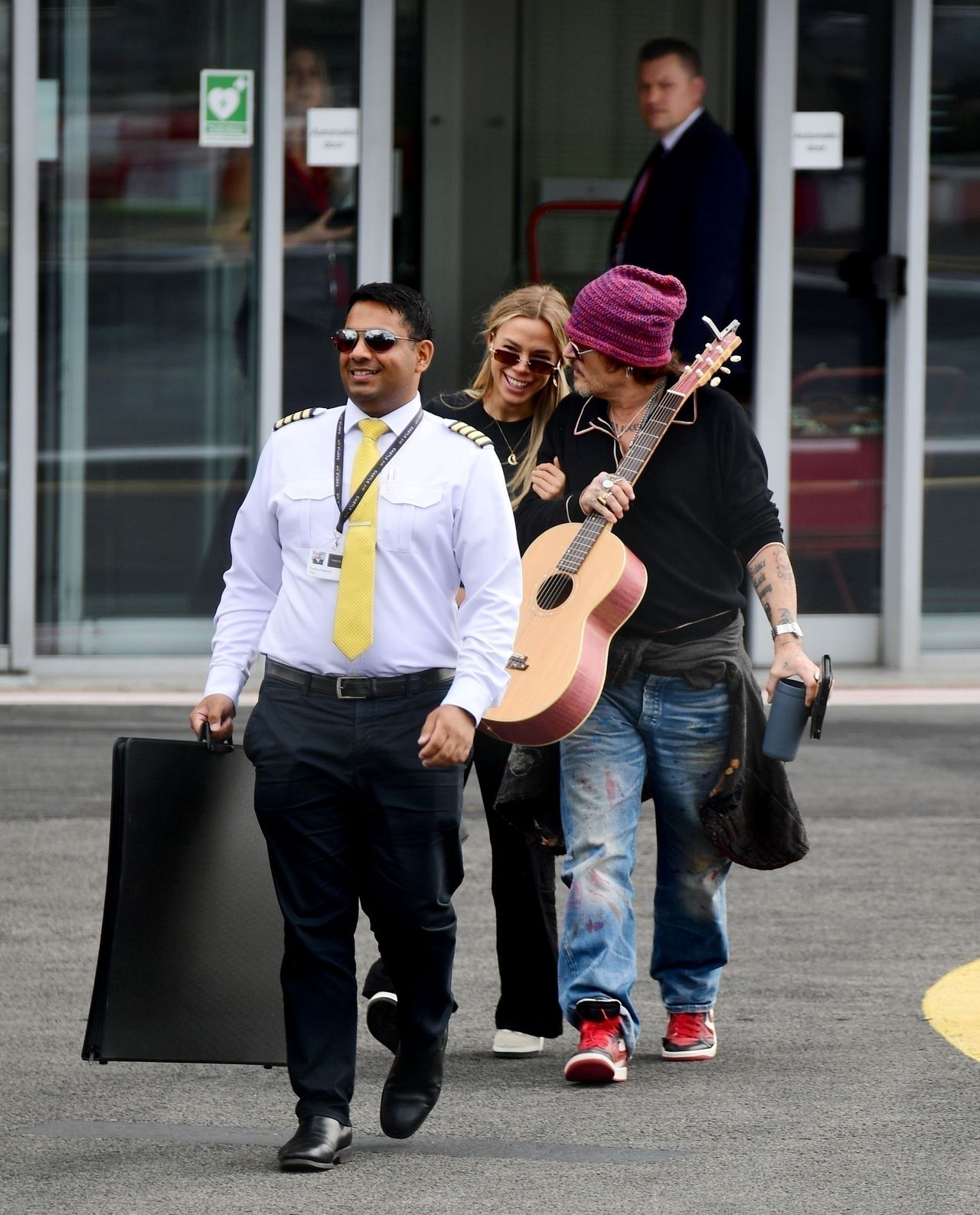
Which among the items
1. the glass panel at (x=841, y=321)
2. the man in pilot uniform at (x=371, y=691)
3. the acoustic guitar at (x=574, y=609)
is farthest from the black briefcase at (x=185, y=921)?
the glass panel at (x=841, y=321)

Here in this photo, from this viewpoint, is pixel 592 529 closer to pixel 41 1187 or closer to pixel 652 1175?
pixel 652 1175

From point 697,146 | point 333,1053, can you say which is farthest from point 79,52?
point 333,1053

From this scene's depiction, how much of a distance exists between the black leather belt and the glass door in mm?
6565

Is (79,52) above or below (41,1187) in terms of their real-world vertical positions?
above

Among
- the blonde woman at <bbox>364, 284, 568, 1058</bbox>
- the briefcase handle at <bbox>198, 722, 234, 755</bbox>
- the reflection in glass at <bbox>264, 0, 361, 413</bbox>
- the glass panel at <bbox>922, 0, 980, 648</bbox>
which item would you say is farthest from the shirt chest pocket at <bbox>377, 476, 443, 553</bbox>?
the glass panel at <bbox>922, 0, 980, 648</bbox>

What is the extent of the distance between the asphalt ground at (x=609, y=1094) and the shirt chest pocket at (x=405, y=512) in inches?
49.4

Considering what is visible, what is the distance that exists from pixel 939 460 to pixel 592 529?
6094mm

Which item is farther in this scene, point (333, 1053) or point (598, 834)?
point (598, 834)

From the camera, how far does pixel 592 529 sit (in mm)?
5543

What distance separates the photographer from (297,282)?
1088 centimetres

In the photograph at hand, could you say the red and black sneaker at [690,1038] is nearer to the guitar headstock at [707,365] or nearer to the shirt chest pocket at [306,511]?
the guitar headstock at [707,365]

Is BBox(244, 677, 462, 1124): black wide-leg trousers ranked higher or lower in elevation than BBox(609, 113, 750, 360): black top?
lower

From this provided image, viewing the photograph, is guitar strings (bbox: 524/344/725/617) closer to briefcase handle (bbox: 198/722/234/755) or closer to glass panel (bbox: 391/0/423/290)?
briefcase handle (bbox: 198/722/234/755)

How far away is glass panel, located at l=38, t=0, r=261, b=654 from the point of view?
10680 mm
